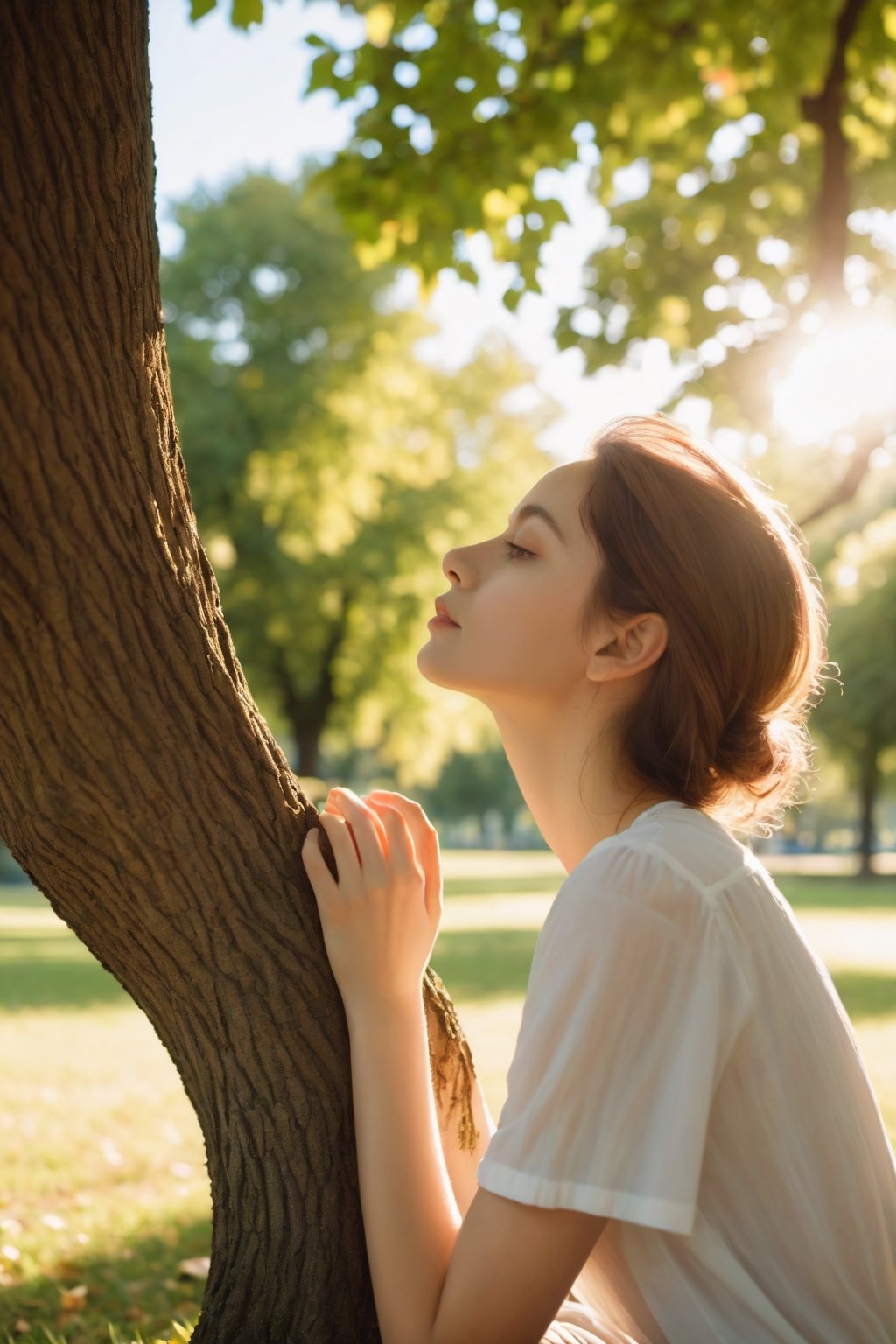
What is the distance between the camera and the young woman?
5.81 ft

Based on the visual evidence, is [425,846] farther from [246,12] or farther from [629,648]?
Answer: [246,12]

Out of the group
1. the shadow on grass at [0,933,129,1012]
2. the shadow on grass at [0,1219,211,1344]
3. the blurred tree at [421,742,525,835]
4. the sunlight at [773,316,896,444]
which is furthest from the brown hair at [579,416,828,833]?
the blurred tree at [421,742,525,835]

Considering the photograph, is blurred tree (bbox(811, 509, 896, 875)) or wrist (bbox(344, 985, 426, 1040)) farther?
blurred tree (bbox(811, 509, 896, 875))

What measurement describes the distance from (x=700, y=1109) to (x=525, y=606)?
928 mm

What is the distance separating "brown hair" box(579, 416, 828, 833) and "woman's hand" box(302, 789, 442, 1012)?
1.48ft

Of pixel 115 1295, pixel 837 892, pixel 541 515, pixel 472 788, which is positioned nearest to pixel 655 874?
pixel 541 515

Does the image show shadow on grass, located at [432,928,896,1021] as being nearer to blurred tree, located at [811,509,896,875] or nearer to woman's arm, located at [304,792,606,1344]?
woman's arm, located at [304,792,606,1344]

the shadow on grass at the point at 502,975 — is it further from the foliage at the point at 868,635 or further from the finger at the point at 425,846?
the foliage at the point at 868,635

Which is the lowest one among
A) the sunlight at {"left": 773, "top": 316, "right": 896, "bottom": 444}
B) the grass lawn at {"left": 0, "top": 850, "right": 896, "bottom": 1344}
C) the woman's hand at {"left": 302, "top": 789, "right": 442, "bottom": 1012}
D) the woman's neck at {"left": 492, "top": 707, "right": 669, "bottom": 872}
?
the grass lawn at {"left": 0, "top": 850, "right": 896, "bottom": 1344}

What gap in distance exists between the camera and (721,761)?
7.41 feet

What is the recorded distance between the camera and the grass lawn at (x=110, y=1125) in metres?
4.34

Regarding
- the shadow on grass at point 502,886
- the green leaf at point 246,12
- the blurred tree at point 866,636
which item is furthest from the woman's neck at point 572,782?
the blurred tree at point 866,636

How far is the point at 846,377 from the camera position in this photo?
803 cm

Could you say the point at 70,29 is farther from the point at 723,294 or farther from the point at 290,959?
the point at 723,294
